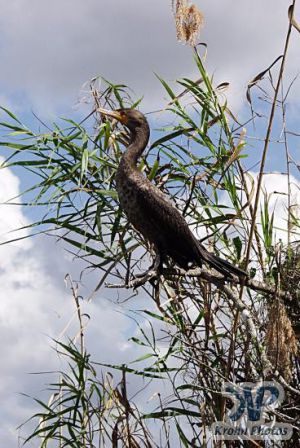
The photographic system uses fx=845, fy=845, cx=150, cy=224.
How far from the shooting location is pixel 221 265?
356 centimetres

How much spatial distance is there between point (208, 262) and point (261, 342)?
1.34ft

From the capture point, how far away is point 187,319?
3643 mm

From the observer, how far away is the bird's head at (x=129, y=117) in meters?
3.97

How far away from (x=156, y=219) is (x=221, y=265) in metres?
0.38

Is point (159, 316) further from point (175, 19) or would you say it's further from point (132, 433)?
point (175, 19)

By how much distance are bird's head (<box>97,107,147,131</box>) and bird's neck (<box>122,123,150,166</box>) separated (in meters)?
0.02

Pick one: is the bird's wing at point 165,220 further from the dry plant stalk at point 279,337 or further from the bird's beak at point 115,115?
the dry plant stalk at point 279,337

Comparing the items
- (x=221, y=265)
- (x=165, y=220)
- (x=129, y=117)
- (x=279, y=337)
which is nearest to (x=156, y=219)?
(x=165, y=220)

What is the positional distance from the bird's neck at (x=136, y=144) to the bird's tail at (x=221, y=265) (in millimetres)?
509

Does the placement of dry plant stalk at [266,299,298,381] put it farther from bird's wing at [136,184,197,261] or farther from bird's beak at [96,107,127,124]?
bird's beak at [96,107,127,124]

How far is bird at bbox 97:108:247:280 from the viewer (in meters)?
3.68

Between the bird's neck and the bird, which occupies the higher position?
the bird's neck

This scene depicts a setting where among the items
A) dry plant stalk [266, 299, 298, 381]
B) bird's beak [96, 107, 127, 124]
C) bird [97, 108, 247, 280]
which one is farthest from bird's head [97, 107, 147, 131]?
dry plant stalk [266, 299, 298, 381]

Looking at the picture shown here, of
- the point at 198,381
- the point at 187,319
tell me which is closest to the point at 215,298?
the point at 187,319
